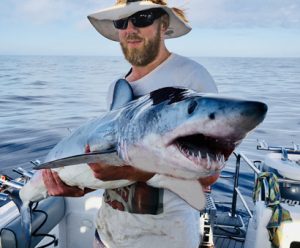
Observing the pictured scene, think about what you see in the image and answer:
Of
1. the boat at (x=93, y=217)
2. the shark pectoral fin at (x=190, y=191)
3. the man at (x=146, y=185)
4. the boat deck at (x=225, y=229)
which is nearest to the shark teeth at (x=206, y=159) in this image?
the shark pectoral fin at (x=190, y=191)

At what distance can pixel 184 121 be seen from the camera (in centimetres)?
127

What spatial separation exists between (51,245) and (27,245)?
2.53 ft

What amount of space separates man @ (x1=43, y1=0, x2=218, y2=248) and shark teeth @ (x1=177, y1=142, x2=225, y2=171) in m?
0.73

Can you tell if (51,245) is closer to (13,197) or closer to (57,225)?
(57,225)

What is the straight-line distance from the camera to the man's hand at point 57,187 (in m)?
2.34

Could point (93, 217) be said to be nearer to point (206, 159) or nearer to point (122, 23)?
point (122, 23)

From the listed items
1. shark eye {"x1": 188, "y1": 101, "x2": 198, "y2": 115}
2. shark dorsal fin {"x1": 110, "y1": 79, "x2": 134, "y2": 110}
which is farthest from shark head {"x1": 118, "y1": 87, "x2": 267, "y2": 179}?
→ shark dorsal fin {"x1": 110, "y1": 79, "x2": 134, "y2": 110}

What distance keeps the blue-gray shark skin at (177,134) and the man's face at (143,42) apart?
45cm

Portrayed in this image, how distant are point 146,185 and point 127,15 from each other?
106 cm

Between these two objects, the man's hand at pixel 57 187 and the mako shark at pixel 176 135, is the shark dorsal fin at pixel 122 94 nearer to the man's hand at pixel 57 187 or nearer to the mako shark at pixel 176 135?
the mako shark at pixel 176 135

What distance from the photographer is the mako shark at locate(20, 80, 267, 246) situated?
117 cm

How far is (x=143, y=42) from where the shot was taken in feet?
7.48

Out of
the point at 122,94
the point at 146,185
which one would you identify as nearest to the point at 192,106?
the point at 122,94

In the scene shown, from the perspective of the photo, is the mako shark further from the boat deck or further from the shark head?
the boat deck
